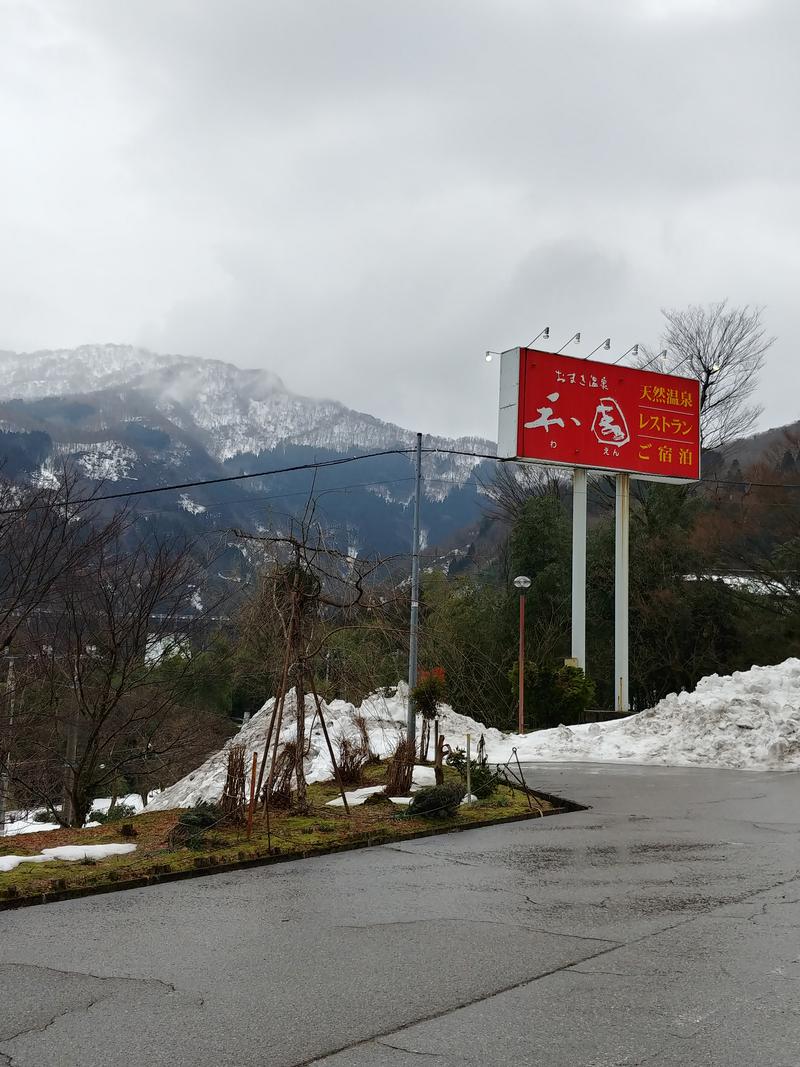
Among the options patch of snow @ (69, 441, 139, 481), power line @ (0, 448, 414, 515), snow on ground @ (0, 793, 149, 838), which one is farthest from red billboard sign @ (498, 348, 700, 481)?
patch of snow @ (69, 441, 139, 481)

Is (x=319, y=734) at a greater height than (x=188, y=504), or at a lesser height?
lesser

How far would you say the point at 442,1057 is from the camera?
4.28 metres

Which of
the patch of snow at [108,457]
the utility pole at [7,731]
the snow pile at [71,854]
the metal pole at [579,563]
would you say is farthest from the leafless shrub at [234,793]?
the patch of snow at [108,457]

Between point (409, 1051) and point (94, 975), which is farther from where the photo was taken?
point (94, 975)

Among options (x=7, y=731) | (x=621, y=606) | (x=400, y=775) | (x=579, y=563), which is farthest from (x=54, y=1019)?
(x=621, y=606)

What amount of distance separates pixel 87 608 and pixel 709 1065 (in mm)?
18794

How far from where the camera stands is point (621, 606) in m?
28.6

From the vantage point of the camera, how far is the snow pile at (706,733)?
1816 cm

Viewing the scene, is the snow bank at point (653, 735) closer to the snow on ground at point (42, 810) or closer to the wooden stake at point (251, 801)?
the wooden stake at point (251, 801)

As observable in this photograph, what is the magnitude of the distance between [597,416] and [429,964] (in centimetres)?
2313

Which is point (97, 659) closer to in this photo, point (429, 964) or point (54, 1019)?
point (429, 964)

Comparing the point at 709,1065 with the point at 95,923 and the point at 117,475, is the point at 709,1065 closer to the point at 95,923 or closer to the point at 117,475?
the point at 95,923

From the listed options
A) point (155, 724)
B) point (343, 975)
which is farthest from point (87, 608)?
point (343, 975)

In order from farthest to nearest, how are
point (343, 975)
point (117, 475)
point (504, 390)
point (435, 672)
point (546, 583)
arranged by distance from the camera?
point (117, 475) → point (546, 583) → point (504, 390) → point (435, 672) → point (343, 975)
